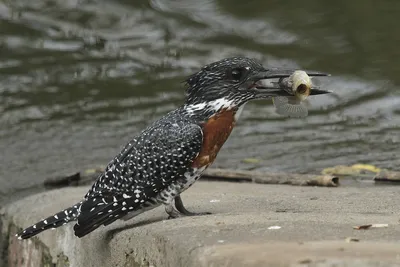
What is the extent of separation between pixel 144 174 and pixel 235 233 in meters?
0.66

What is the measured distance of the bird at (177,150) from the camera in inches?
160

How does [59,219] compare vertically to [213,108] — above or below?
below

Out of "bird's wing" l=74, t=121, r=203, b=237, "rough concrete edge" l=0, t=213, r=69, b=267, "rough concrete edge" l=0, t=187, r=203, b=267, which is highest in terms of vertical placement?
"bird's wing" l=74, t=121, r=203, b=237

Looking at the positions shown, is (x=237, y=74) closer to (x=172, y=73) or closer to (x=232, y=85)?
(x=232, y=85)

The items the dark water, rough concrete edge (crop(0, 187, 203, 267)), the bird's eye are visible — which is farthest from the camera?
the dark water

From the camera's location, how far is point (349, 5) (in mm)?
11250

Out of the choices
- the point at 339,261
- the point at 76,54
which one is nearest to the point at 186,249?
the point at 339,261

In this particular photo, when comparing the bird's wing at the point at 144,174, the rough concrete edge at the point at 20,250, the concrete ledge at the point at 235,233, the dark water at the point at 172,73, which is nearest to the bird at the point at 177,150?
the bird's wing at the point at 144,174

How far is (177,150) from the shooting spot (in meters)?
4.04

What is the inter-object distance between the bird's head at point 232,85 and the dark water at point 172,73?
110 inches

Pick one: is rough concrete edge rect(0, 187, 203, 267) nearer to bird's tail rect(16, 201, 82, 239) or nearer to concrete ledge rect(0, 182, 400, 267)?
concrete ledge rect(0, 182, 400, 267)

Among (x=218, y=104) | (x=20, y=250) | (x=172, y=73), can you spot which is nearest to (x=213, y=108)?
(x=218, y=104)

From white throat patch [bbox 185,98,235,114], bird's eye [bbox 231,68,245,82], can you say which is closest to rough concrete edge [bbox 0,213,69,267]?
white throat patch [bbox 185,98,235,114]

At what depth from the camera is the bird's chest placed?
13.3ft
